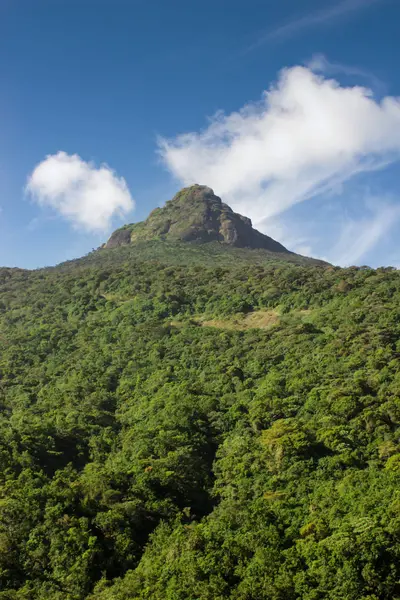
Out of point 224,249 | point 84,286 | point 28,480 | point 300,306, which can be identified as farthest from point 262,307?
point 224,249

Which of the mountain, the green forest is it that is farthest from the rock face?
the green forest

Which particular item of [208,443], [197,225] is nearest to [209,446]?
[208,443]

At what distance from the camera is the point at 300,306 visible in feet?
236

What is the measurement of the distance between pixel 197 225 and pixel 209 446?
344 ft

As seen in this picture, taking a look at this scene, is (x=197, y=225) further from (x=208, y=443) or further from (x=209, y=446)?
(x=209, y=446)

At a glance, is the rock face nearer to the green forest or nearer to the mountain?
the mountain

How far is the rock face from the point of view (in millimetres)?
144750

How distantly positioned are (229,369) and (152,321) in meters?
20.4

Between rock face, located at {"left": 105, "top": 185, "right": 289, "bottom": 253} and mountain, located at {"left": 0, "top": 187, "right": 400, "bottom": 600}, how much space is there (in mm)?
59584

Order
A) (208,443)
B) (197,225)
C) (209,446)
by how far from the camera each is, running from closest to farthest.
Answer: (209,446)
(208,443)
(197,225)

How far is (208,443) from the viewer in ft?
153

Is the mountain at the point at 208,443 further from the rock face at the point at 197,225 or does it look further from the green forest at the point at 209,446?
the rock face at the point at 197,225

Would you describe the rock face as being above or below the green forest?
above

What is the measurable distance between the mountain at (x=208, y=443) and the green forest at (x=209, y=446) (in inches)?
5.5
